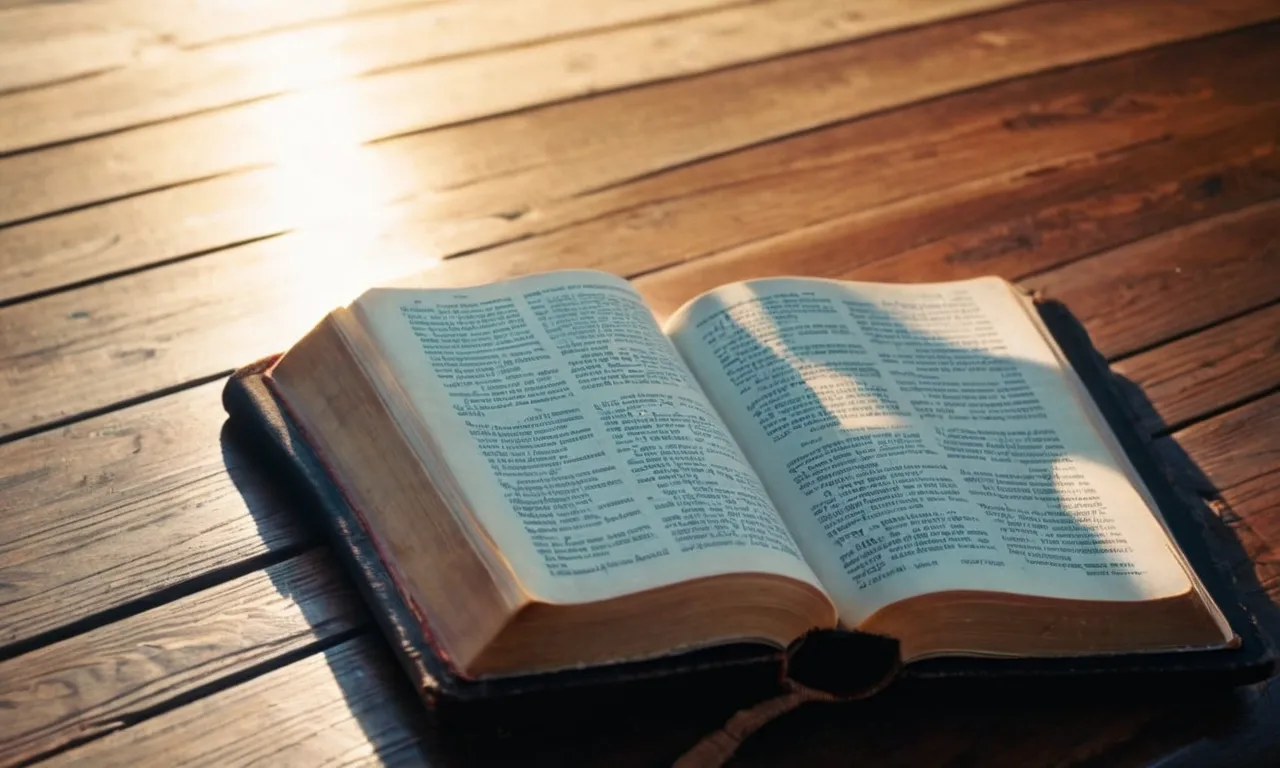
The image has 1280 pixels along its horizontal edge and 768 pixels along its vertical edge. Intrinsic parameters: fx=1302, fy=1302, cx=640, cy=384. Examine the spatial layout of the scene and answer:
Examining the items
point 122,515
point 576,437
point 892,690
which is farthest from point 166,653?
point 892,690

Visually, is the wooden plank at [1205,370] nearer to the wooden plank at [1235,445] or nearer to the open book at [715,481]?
the wooden plank at [1235,445]

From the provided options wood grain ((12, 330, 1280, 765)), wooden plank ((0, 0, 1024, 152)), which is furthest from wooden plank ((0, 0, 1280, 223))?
wood grain ((12, 330, 1280, 765))

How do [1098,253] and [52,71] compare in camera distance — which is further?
[52,71]

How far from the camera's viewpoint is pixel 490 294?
2.54 feet

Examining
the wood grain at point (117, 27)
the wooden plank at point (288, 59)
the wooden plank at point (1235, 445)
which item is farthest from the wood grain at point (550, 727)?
the wood grain at point (117, 27)

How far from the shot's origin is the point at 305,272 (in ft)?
3.37

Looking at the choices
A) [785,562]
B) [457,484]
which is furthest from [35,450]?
[785,562]

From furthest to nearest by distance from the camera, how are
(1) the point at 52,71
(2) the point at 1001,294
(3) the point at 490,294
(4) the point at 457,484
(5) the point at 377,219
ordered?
(1) the point at 52,71 → (5) the point at 377,219 → (2) the point at 1001,294 → (3) the point at 490,294 → (4) the point at 457,484

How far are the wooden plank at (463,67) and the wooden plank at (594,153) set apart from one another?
41 mm

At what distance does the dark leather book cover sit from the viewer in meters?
0.63

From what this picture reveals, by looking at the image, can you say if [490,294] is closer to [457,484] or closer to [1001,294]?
[457,484]

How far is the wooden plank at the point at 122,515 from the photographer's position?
723 mm

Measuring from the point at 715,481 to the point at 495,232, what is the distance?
0.47 metres

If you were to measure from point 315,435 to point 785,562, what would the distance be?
27cm
